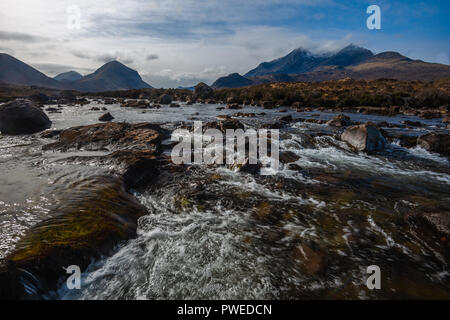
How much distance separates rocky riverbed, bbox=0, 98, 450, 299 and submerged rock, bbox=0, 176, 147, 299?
Answer: 2 cm

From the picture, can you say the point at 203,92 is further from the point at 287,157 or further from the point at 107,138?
the point at 287,157

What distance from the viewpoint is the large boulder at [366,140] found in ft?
40.7

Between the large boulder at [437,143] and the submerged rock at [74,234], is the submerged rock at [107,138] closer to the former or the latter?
the submerged rock at [74,234]

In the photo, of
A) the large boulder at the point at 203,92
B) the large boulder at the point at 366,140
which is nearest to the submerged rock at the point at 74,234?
the large boulder at the point at 366,140

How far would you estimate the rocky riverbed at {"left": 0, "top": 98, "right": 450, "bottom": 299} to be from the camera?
374 cm

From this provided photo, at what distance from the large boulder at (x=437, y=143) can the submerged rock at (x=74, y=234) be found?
15.7 meters

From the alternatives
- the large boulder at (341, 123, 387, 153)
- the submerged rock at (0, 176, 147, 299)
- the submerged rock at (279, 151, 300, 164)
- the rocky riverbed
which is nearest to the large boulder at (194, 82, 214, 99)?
the large boulder at (341, 123, 387, 153)

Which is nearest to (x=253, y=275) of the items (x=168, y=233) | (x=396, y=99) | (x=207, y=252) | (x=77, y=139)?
(x=207, y=252)

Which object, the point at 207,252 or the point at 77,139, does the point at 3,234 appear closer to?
the point at 207,252

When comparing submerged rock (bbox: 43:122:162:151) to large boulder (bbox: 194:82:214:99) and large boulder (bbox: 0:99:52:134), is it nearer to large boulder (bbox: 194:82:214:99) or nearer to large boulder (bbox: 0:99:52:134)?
large boulder (bbox: 0:99:52:134)

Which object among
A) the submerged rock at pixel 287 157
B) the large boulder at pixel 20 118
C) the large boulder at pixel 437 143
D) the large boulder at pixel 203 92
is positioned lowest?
the submerged rock at pixel 287 157

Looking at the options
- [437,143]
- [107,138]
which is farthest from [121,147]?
[437,143]

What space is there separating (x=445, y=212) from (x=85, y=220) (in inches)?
337

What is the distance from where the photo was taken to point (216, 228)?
5.49 m
